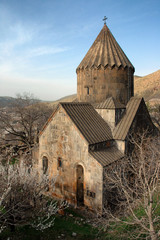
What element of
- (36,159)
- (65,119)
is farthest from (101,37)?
(36,159)

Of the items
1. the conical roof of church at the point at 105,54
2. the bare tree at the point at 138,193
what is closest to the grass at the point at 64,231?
the bare tree at the point at 138,193

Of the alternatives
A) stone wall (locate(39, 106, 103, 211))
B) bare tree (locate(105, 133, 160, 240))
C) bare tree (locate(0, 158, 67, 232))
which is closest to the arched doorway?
stone wall (locate(39, 106, 103, 211))

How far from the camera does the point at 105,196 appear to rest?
8945 millimetres

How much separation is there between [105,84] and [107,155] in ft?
16.9

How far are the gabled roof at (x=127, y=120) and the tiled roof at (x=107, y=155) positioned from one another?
2.90ft

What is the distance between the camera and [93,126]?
10.6m

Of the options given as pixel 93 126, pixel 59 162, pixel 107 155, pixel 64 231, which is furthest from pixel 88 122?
pixel 64 231

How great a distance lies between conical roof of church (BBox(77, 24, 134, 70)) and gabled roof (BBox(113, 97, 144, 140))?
2658 mm

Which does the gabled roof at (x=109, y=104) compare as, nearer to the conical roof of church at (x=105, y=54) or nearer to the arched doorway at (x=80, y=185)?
the conical roof of church at (x=105, y=54)

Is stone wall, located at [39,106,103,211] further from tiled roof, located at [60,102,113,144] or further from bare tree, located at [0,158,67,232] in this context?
bare tree, located at [0,158,67,232]

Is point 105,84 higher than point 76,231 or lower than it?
higher

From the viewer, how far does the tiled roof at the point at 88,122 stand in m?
9.92

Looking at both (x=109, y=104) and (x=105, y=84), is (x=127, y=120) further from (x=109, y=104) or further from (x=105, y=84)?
(x=105, y=84)

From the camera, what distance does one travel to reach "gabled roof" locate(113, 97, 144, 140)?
10897 mm
